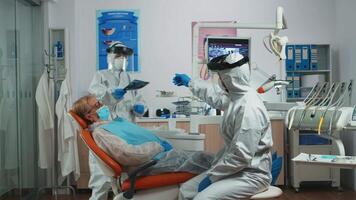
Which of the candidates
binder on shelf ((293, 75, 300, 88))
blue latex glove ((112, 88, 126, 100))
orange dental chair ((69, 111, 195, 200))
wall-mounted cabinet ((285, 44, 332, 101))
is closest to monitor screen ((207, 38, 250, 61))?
wall-mounted cabinet ((285, 44, 332, 101))

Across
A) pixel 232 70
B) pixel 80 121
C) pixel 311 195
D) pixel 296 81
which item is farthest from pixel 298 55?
pixel 80 121

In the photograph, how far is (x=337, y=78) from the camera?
4688mm

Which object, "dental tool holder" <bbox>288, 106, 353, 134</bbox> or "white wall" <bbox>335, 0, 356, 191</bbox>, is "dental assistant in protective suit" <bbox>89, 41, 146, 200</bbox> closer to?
"dental tool holder" <bbox>288, 106, 353, 134</bbox>

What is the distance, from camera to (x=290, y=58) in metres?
4.55

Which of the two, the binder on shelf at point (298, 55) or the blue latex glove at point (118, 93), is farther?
the binder on shelf at point (298, 55)

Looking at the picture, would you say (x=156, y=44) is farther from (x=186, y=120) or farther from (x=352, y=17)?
(x=352, y=17)

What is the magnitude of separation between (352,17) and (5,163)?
3880 millimetres

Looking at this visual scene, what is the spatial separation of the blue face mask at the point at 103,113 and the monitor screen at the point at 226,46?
1.58 metres

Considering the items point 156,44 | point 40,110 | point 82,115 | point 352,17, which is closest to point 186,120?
point 156,44

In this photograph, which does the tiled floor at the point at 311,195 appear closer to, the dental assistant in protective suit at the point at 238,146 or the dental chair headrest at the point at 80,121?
the dental chair headrest at the point at 80,121

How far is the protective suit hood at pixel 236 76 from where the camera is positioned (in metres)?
2.09

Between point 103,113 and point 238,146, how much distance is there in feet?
3.73

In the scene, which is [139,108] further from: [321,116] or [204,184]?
[321,116]

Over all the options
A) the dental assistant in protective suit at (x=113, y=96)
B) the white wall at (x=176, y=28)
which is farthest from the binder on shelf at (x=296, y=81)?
the dental assistant in protective suit at (x=113, y=96)
